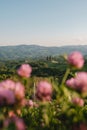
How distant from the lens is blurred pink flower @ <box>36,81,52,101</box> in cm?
304

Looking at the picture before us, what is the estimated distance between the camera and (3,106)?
2799 millimetres

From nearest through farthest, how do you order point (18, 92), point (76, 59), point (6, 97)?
point (6, 97)
point (18, 92)
point (76, 59)

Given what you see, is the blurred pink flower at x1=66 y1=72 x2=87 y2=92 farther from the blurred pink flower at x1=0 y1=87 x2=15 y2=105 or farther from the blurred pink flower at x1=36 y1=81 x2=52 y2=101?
the blurred pink flower at x1=0 y1=87 x2=15 y2=105

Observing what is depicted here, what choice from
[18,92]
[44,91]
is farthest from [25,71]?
[18,92]

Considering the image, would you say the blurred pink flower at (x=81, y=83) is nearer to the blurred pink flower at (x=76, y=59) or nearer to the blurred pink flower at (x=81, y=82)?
the blurred pink flower at (x=81, y=82)

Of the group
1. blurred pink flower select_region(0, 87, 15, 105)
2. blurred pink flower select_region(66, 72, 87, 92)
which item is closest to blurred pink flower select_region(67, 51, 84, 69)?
blurred pink flower select_region(66, 72, 87, 92)

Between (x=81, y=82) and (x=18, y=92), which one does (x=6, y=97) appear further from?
(x=81, y=82)

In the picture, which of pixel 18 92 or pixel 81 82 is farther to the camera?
pixel 81 82

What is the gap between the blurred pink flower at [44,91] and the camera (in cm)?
304

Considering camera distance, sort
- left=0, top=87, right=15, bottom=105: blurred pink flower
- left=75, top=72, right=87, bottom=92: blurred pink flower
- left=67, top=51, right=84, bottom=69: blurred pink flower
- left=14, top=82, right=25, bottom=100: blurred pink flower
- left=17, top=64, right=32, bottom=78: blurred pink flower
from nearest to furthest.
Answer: left=0, top=87, right=15, bottom=105: blurred pink flower → left=14, top=82, right=25, bottom=100: blurred pink flower → left=75, top=72, right=87, bottom=92: blurred pink flower → left=67, top=51, right=84, bottom=69: blurred pink flower → left=17, top=64, right=32, bottom=78: blurred pink flower

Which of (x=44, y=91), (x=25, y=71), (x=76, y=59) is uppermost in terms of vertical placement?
(x=76, y=59)

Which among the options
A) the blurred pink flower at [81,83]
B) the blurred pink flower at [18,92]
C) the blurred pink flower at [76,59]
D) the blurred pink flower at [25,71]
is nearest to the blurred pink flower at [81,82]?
the blurred pink flower at [81,83]

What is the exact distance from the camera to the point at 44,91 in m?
3.06

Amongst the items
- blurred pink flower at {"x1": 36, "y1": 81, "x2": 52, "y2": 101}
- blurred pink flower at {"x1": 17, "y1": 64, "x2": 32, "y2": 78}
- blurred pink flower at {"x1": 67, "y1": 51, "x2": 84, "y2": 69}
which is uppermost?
blurred pink flower at {"x1": 67, "y1": 51, "x2": 84, "y2": 69}
